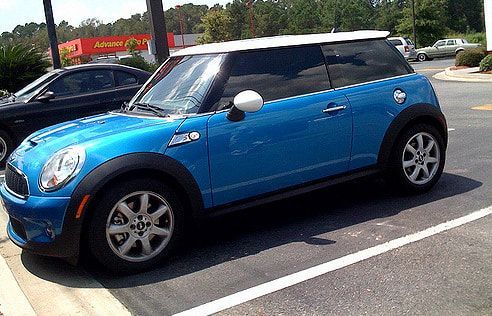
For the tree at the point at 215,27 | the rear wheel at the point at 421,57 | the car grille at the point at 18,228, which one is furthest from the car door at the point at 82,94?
the tree at the point at 215,27

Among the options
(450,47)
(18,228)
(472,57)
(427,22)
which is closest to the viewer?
(18,228)

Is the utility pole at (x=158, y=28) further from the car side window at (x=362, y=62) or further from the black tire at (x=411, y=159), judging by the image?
the black tire at (x=411, y=159)

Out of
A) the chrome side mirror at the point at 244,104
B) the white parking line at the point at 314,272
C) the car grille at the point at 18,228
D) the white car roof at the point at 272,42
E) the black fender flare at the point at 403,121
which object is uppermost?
the white car roof at the point at 272,42

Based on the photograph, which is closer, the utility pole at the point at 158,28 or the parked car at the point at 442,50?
the utility pole at the point at 158,28

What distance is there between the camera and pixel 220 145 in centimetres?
447

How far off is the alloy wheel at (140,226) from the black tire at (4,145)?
6047 mm

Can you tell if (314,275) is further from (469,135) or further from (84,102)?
(84,102)

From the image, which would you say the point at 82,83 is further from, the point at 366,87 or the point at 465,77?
the point at 465,77

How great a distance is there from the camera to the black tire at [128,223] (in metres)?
4.05

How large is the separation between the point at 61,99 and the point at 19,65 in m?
6.97

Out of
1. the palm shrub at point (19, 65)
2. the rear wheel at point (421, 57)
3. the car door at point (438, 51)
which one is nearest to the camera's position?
the palm shrub at point (19, 65)

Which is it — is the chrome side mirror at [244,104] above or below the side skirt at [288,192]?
above

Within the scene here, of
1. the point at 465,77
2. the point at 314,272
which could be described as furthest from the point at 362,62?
the point at 465,77

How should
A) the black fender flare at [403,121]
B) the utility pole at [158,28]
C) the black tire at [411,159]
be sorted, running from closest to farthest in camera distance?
the black fender flare at [403,121] < the black tire at [411,159] < the utility pole at [158,28]
